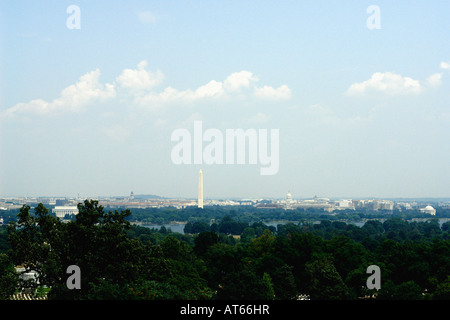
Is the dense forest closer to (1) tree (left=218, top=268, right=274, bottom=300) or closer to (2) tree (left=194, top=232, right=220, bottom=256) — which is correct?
(1) tree (left=218, top=268, right=274, bottom=300)

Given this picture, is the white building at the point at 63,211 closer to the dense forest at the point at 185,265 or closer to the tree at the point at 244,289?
the dense forest at the point at 185,265

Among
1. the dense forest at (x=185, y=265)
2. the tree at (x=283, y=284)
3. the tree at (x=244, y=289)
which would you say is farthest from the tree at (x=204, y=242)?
the tree at (x=244, y=289)

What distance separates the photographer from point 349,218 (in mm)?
143625

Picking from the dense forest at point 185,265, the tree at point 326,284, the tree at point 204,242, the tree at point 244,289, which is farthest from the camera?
the tree at point 204,242

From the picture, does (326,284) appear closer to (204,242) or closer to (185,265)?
(185,265)

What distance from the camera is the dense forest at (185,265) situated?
63.8ft

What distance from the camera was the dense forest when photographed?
19438 mm

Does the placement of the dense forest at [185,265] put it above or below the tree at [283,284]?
above

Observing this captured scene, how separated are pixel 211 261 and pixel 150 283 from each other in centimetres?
1223

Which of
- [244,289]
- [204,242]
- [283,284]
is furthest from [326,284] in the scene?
[204,242]
